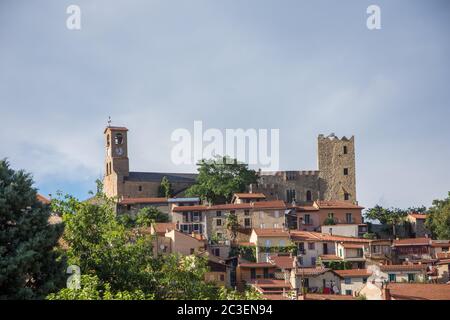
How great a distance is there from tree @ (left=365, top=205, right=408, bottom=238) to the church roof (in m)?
14.5

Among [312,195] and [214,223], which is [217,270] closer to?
[214,223]

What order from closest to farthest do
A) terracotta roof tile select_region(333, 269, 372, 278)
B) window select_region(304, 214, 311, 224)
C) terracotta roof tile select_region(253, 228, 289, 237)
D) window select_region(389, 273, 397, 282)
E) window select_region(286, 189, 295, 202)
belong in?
1. terracotta roof tile select_region(333, 269, 372, 278)
2. window select_region(389, 273, 397, 282)
3. terracotta roof tile select_region(253, 228, 289, 237)
4. window select_region(304, 214, 311, 224)
5. window select_region(286, 189, 295, 202)

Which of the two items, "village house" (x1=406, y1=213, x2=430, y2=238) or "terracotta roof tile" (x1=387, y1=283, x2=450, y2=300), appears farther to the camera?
"village house" (x1=406, y1=213, x2=430, y2=238)

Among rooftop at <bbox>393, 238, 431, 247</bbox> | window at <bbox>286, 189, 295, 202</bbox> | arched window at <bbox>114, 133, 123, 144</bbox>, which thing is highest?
arched window at <bbox>114, 133, 123, 144</bbox>

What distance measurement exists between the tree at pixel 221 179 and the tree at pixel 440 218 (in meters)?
12.7

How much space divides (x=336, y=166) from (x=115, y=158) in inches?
684

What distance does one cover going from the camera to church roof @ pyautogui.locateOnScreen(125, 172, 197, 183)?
5406 centimetres

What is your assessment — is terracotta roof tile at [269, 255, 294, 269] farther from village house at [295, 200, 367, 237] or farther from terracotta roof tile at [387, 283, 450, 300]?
terracotta roof tile at [387, 283, 450, 300]

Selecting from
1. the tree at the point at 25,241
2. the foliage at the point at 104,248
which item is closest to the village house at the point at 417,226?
the foliage at the point at 104,248

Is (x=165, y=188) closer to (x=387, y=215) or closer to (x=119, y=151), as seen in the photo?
(x=119, y=151)

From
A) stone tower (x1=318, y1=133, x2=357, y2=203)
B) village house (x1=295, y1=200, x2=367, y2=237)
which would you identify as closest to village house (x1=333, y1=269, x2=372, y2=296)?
village house (x1=295, y1=200, x2=367, y2=237)

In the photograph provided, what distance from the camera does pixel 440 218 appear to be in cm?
4281

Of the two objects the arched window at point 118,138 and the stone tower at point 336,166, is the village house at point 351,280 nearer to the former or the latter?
the stone tower at point 336,166

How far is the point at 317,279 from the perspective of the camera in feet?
110
